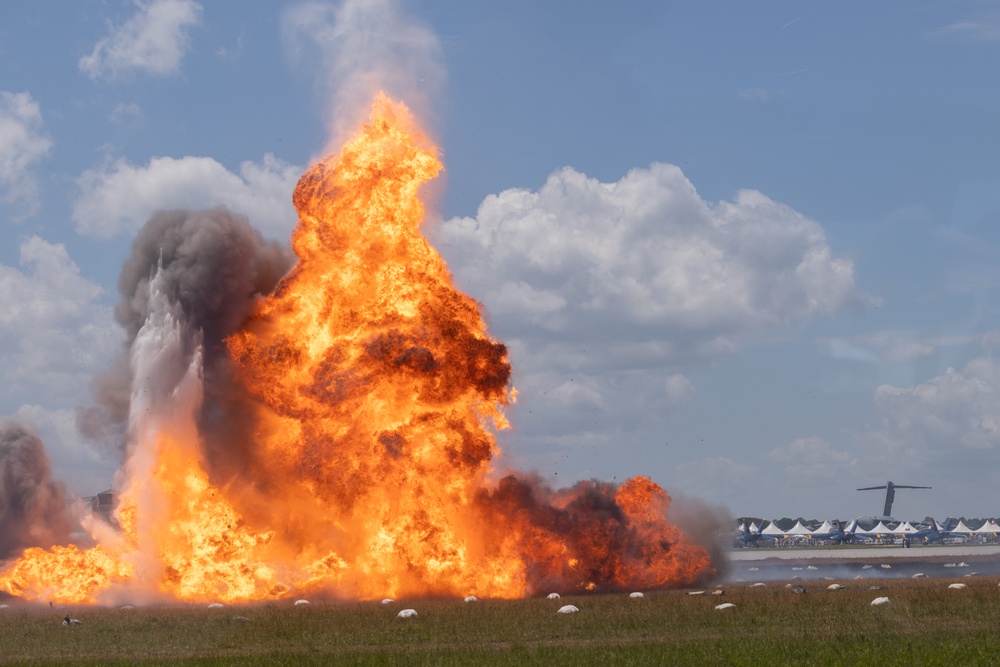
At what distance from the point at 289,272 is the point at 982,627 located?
145 feet

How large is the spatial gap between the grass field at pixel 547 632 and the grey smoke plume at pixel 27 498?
45817 mm

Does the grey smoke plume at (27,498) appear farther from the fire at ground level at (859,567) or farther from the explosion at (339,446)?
the fire at ground level at (859,567)

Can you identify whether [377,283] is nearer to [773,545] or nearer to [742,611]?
[742,611]

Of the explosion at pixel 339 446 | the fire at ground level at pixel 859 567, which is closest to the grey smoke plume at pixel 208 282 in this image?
the explosion at pixel 339 446

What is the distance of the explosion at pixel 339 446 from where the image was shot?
64.0m

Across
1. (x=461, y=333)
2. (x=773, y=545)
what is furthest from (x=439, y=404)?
(x=773, y=545)

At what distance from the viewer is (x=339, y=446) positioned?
64.8m

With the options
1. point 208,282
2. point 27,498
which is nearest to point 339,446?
point 208,282

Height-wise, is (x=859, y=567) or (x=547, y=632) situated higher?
(x=859, y=567)

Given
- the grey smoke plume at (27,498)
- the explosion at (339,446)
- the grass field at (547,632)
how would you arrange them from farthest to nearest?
the grey smoke plume at (27,498), the explosion at (339,446), the grass field at (547,632)

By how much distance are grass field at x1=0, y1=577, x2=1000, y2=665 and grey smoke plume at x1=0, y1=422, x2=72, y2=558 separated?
4582 centimetres

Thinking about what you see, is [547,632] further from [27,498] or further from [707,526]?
[27,498]

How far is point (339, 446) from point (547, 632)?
23.6 meters

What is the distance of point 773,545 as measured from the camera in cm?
18912
